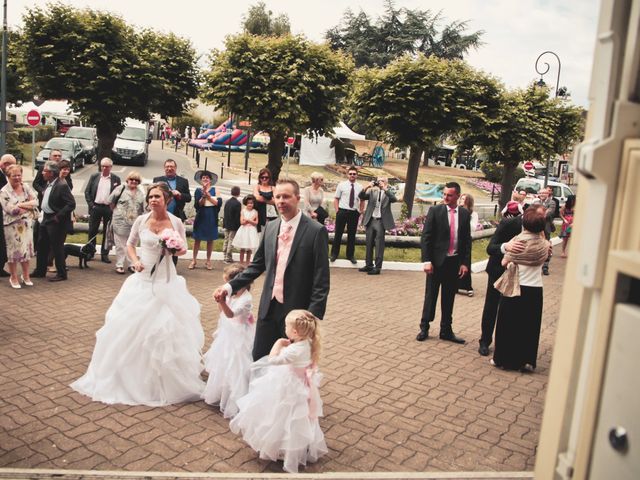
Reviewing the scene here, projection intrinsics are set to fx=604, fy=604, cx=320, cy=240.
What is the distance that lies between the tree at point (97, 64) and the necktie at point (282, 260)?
1284 centimetres

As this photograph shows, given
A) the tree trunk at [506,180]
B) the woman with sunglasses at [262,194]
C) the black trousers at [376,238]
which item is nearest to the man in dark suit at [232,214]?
the woman with sunglasses at [262,194]

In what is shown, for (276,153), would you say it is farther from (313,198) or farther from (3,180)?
(3,180)

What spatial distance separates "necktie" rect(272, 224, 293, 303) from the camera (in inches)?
197

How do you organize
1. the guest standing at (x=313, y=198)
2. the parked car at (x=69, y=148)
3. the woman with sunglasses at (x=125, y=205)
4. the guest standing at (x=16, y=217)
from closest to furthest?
the guest standing at (x=16, y=217), the woman with sunglasses at (x=125, y=205), the guest standing at (x=313, y=198), the parked car at (x=69, y=148)

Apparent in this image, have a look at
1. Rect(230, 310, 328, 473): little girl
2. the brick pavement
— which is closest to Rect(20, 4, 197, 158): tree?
the brick pavement

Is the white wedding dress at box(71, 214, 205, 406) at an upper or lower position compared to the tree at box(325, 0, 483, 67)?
lower

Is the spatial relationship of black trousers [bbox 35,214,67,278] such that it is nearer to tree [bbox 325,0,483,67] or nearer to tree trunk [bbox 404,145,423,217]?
tree trunk [bbox 404,145,423,217]

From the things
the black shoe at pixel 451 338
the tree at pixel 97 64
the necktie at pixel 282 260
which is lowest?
the black shoe at pixel 451 338

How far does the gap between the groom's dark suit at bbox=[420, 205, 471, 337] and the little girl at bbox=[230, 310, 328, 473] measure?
12.5ft

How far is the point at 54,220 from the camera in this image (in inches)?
393

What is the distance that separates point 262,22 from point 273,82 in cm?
4425

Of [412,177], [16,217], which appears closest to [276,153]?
[412,177]

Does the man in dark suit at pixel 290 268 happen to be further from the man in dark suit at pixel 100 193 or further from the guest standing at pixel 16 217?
the man in dark suit at pixel 100 193

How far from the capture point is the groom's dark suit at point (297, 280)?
4898 millimetres
